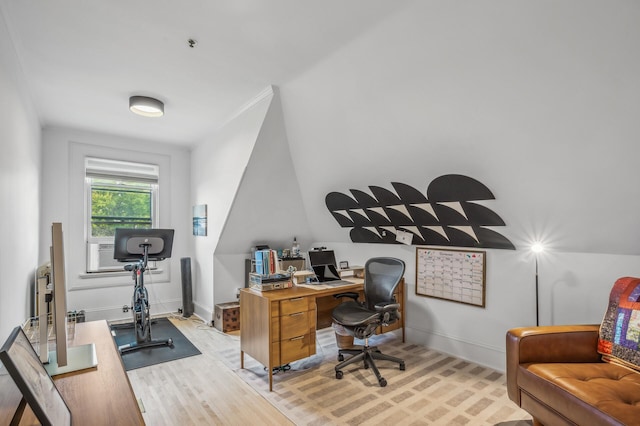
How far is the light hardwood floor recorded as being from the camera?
2.33 metres

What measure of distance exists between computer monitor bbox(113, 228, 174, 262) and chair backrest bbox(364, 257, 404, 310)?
92.1 inches

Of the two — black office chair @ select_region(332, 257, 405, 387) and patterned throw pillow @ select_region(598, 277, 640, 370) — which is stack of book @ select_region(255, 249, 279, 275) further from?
patterned throw pillow @ select_region(598, 277, 640, 370)

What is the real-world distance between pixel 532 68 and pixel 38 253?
207 inches

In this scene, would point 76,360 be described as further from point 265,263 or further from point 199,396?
point 265,263

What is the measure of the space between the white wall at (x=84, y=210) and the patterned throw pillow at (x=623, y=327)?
16.7 feet

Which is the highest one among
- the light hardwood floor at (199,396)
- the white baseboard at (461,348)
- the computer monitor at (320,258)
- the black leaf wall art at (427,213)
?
the black leaf wall art at (427,213)

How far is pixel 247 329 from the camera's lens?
10.1 ft

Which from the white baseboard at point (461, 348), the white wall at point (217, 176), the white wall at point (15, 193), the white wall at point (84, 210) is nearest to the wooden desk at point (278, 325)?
the white baseboard at point (461, 348)

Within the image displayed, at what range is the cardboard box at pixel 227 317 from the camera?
13.8ft

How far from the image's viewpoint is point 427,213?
3.40 metres

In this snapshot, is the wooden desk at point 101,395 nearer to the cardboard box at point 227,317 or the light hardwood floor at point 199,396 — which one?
the light hardwood floor at point 199,396

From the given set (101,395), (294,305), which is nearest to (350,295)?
(294,305)

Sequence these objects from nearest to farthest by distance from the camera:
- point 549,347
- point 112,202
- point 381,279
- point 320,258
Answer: point 549,347 < point 381,279 < point 320,258 < point 112,202

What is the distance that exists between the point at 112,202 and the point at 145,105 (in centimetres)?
221
